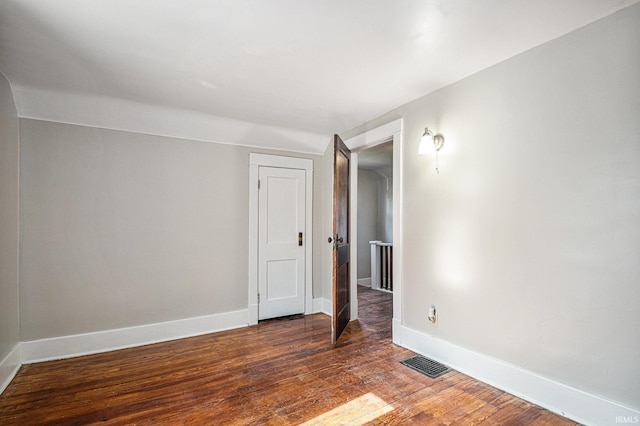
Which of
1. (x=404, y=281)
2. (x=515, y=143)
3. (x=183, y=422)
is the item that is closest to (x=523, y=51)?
(x=515, y=143)

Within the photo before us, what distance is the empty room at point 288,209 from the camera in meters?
1.82

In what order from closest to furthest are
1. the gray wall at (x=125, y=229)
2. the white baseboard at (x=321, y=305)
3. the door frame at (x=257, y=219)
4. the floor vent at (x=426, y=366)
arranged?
the floor vent at (x=426, y=366), the gray wall at (x=125, y=229), the door frame at (x=257, y=219), the white baseboard at (x=321, y=305)

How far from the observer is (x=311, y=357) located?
2879 millimetres

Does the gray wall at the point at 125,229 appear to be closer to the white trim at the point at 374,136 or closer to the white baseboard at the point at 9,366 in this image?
the white baseboard at the point at 9,366

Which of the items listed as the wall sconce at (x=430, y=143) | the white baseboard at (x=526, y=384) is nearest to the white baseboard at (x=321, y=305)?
the white baseboard at (x=526, y=384)

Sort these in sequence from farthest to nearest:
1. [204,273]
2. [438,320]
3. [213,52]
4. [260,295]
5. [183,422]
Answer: [260,295] → [204,273] → [438,320] → [213,52] → [183,422]

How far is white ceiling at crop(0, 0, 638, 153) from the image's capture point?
5.65 feet

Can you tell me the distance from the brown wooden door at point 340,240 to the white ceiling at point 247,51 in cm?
57

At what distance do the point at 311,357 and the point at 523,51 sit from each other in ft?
9.63

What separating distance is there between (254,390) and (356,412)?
0.78 metres

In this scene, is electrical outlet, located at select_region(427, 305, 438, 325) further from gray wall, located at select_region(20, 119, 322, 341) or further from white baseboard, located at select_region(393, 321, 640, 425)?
gray wall, located at select_region(20, 119, 322, 341)

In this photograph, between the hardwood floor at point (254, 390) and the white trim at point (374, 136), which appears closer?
the hardwood floor at point (254, 390)

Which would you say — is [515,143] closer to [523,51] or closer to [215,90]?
[523,51]

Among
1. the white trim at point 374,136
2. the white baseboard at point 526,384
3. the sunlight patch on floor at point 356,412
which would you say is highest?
the white trim at point 374,136
